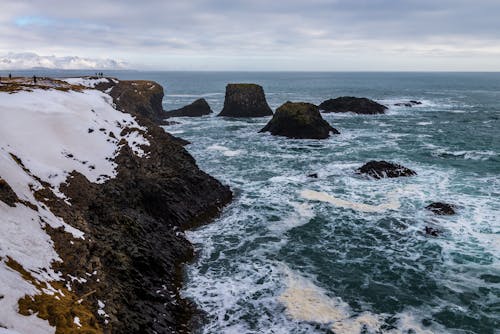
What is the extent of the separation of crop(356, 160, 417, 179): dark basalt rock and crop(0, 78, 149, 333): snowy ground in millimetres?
22472

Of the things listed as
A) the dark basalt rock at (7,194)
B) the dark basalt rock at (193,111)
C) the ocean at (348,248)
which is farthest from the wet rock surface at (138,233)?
the dark basalt rock at (193,111)

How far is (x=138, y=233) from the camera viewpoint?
22.5m

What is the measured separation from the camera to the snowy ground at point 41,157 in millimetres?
12216

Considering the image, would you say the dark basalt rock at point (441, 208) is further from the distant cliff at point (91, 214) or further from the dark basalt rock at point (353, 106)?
the dark basalt rock at point (353, 106)

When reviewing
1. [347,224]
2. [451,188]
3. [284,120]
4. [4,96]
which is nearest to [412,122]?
[284,120]

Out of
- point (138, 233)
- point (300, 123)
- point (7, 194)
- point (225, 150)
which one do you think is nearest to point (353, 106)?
point (300, 123)

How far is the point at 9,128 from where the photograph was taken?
82.4 feet

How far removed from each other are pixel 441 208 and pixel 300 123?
3401cm

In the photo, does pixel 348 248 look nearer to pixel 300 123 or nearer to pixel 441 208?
pixel 441 208

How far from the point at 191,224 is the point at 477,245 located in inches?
756

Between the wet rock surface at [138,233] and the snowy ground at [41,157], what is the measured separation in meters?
0.78

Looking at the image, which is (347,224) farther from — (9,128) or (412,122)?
(412,122)

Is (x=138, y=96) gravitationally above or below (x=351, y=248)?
above

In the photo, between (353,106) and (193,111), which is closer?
(193,111)
